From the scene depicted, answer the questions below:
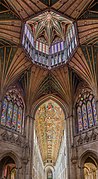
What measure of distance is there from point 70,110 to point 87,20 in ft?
33.8

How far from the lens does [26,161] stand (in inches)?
788

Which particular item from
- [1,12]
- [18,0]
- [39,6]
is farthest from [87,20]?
[1,12]

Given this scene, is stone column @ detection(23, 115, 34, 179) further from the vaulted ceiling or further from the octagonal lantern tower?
the octagonal lantern tower

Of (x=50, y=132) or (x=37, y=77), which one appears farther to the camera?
(x=50, y=132)

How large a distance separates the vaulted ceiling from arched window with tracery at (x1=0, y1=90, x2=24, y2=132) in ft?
3.16

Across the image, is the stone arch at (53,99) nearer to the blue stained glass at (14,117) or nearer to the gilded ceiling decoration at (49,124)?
the gilded ceiling decoration at (49,124)

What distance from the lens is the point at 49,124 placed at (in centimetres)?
3741

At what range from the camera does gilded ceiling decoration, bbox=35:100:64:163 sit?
3216 centimetres

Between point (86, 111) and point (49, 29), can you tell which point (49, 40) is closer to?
point (49, 29)

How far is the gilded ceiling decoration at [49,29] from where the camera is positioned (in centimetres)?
2475

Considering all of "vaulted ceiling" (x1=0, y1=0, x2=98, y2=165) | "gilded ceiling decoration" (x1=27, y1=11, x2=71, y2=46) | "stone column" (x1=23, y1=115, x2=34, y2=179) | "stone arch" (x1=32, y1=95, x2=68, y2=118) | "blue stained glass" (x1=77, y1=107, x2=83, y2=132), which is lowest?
"stone column" (x1=23, y1=115, x2=34, y2=179)

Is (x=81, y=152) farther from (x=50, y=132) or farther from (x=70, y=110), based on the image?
(x=50, y=132)

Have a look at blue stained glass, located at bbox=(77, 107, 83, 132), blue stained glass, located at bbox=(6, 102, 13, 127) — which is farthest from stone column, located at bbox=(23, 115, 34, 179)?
blue stained glass, located at bbox=(77, 107, 83, 132)

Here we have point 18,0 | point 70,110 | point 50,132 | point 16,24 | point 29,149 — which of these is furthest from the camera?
point 50,132
